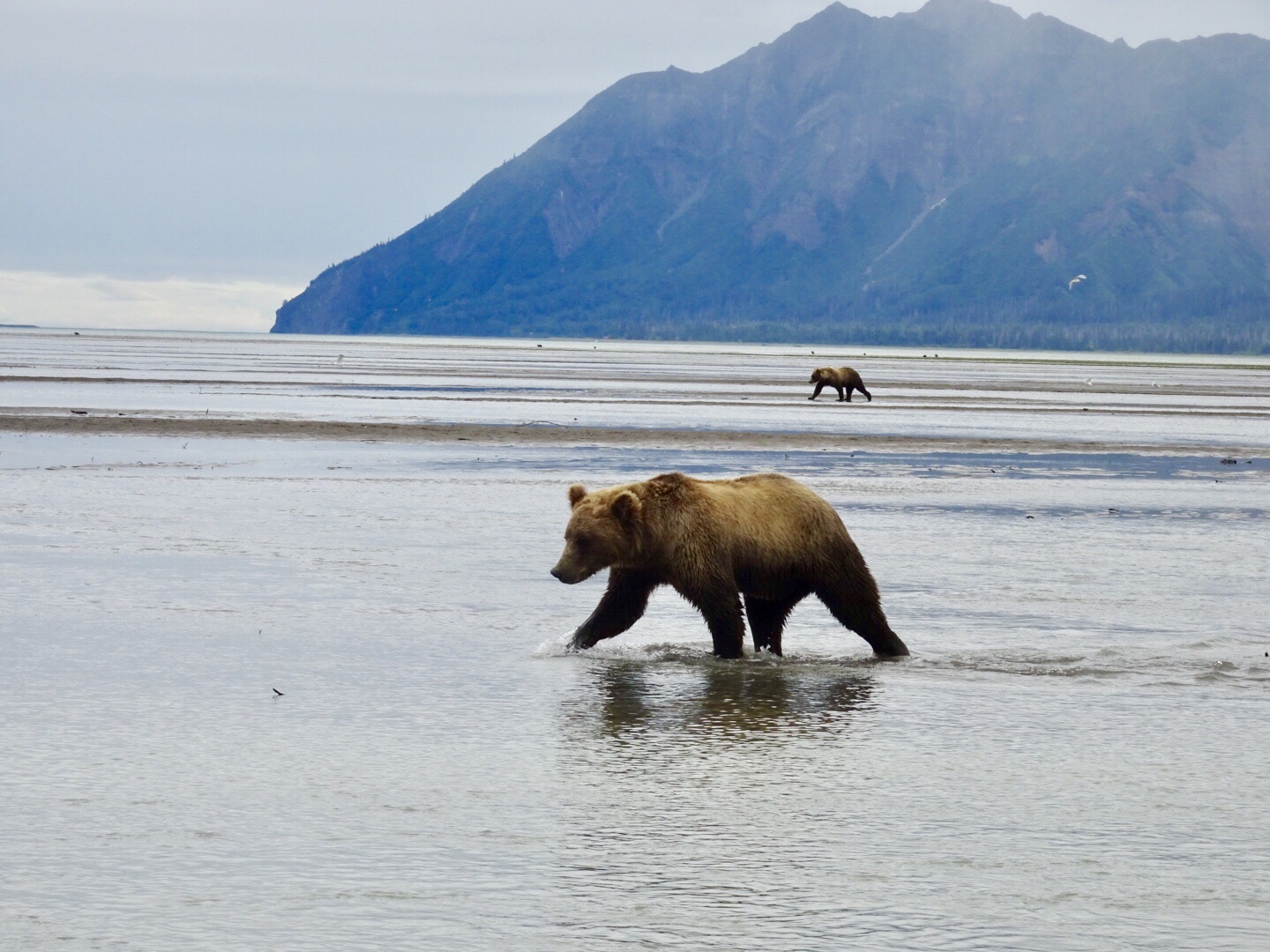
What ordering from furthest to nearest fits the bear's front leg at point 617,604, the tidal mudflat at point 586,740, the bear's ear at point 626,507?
1. the bear's front leg at point 617,604
2. the bear's ear at point 626,507
3. the tidal mudflat at point 586,740

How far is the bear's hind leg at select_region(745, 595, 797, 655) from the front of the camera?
12.0m

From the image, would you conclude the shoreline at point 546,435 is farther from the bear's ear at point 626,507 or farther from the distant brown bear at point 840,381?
the distant brown bear at point 840,381

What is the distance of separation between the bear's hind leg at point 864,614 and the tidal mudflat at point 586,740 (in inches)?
9.3

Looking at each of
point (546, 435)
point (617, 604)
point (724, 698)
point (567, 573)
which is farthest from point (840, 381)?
point (724, 698)

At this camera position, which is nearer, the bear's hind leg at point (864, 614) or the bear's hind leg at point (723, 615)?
the bear's hind leg at point (723, 615)

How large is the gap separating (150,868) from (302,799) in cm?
116

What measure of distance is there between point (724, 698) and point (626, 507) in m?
1.62

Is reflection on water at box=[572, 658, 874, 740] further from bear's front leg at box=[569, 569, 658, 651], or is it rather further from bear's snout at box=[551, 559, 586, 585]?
bear's snout at box=[551, 559, 586, 585]

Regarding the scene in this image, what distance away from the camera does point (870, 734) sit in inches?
373

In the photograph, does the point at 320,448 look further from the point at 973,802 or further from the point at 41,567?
the point at 973,802

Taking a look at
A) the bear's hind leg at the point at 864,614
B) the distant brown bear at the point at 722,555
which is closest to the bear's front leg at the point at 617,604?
the distant brown bear at the point at 722,555

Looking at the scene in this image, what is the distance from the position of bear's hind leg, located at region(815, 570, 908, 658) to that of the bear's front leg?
120cm

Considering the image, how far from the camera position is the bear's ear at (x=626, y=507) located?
37.5ft

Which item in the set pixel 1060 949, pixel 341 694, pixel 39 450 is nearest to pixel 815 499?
pixel 341 694
